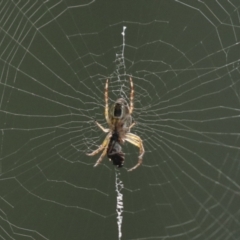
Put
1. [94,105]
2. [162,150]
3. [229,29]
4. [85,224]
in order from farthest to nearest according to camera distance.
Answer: [229,29]
[85,224]
[162,150]
[94,105]

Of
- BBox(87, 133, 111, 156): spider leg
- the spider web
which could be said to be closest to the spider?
BBox(87, 133, 111, 156): spider leg

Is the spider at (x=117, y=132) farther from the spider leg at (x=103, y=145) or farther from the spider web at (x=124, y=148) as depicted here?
the spider web at (x=124, y=148)

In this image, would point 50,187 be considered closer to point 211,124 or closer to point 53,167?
point 53,167

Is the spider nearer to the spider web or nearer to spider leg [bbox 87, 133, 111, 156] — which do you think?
spider leg [bbox 87, 133, 111, 156]

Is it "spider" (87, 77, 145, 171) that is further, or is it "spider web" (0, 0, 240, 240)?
"spider web" (0, 0, 240, 240)

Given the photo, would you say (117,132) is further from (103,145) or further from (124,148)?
(124,148)

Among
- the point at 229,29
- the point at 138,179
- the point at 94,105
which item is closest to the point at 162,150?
the point at 138,179
